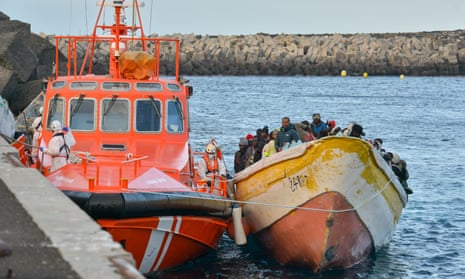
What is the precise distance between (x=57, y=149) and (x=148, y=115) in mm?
1690

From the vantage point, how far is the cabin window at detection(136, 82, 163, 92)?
521 inches

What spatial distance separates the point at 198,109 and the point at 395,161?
35764 mm

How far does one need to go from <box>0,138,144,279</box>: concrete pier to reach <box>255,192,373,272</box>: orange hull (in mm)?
4737

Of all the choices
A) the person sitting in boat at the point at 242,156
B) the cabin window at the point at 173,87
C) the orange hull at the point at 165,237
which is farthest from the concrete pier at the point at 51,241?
the person sitting in boat at the point at 242,156

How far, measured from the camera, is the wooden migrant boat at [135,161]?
34.5 feet

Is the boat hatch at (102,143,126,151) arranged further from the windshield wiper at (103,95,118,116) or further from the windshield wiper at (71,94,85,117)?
the windshield wiper at (71,94,85,117)

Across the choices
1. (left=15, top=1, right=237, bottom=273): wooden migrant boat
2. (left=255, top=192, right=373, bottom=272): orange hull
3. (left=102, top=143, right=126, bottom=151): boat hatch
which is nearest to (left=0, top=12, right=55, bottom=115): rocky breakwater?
(left=15, top=1, right=237, bottom=273): wooden migrant boat

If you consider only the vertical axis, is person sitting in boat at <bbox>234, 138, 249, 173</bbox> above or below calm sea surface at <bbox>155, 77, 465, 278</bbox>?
above

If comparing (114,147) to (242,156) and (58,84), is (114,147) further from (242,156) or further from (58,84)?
(242,156)

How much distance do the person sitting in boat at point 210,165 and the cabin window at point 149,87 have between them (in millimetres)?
1104

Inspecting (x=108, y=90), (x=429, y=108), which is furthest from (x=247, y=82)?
(x=108, y=90)

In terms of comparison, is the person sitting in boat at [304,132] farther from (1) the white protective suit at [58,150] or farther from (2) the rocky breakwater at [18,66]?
(2) the rocky breakwater at [18,66]

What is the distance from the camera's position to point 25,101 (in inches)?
1004

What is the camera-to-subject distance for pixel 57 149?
11797mm
